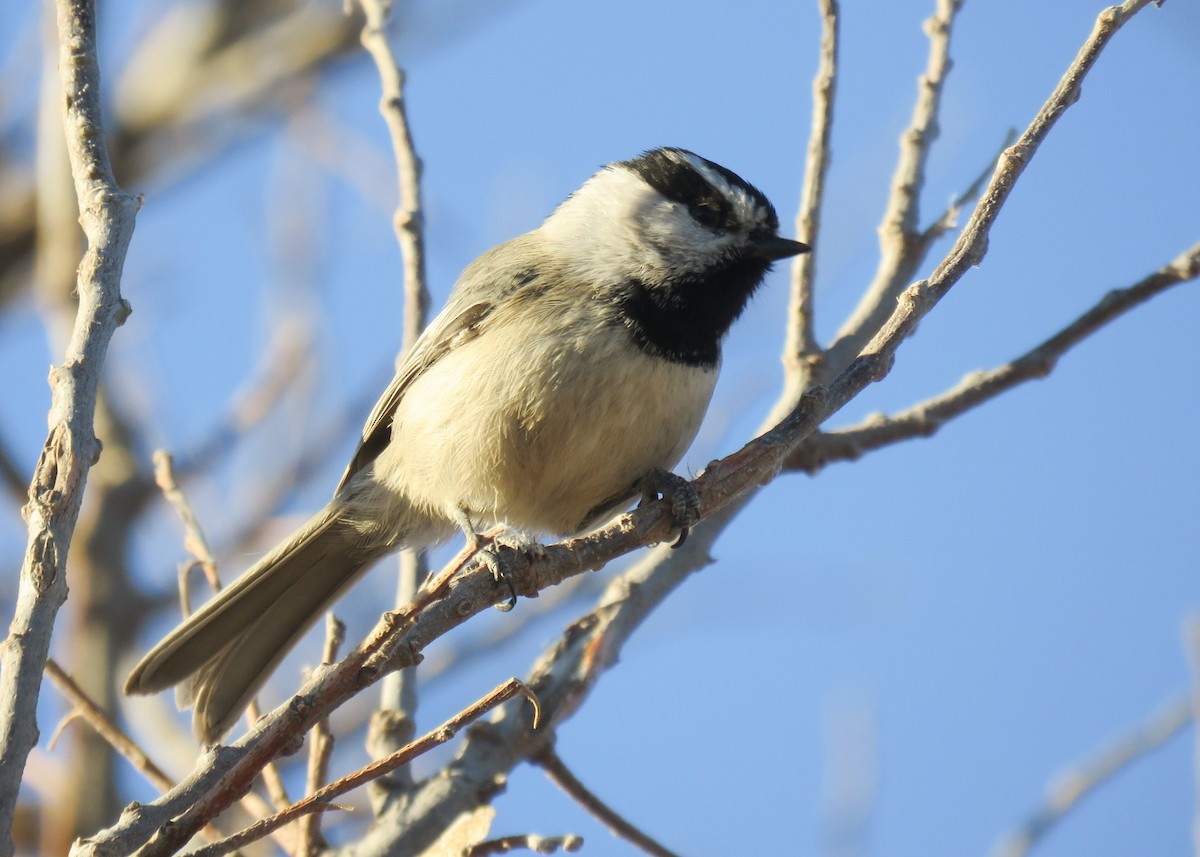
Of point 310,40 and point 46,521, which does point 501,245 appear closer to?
point 46,521

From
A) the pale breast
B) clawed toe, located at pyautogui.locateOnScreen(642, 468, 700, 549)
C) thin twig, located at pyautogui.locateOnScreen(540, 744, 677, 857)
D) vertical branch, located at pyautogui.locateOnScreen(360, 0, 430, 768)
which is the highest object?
vertical branch, located at pyautogui.locateOnScreen(360, 0, 430, 768)

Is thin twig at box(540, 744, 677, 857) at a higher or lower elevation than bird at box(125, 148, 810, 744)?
lower

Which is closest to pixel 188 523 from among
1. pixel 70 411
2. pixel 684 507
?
pixel 70 411

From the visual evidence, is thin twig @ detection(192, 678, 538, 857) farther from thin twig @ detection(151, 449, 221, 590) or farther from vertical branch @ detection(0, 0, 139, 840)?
thin twig @ detection(151, 449, 221, 590)

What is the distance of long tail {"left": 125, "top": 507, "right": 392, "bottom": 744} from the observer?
11.2ft

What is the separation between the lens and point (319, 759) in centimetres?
261

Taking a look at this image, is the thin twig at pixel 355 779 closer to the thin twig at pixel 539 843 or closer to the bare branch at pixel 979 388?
the thin twig at pixel 539 843

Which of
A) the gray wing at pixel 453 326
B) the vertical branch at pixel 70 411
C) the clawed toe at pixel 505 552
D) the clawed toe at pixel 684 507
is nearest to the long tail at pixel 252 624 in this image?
the gray wing at pixel 453 326

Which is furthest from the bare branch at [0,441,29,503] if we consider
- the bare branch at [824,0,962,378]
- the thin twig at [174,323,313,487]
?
the bare branch at [824,0,962,378]

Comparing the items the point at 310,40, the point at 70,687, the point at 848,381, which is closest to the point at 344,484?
the point at 70,687

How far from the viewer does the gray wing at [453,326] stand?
13.0 feet

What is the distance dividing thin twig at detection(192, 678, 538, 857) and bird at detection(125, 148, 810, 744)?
1.55 metres

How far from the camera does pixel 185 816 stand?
6.24 feet

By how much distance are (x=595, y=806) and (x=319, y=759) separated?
660 mm
